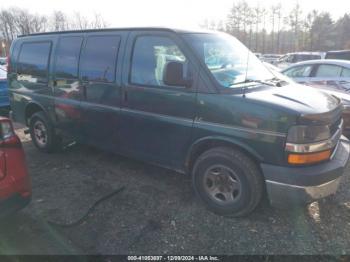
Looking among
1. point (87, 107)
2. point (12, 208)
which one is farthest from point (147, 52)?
point (12, 208)

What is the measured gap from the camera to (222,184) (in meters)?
3.36

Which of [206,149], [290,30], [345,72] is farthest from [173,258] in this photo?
[290,30]

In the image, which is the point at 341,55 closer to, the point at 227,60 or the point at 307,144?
the point at 227,60

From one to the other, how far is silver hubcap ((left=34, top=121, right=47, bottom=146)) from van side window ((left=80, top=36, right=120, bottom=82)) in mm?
1641

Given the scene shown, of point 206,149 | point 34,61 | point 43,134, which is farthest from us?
point 43,134

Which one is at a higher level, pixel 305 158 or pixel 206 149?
pixel 305 158

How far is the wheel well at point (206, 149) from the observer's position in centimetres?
310

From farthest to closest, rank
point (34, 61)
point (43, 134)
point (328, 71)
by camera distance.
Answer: point (328, 71) < point (43, 134) < point (34, 61)

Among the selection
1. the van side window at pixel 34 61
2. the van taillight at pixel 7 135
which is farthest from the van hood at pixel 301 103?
the van side window at pixel 34 61

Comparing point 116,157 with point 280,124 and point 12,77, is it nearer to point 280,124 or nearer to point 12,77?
point 12,77

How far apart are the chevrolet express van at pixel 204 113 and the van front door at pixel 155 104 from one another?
0.01 metres

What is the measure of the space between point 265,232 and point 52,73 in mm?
3964

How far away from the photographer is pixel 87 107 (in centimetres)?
444

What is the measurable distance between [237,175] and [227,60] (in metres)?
1.39
